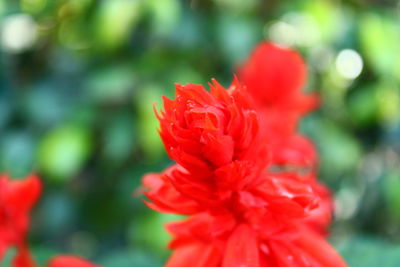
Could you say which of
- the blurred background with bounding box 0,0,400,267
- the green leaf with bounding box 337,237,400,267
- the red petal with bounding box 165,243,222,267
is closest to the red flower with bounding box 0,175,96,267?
the red petal with bounding box 165,243,222,267

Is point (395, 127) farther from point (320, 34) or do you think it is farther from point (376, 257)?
point (376, 257)

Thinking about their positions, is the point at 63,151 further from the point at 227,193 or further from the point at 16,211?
→ the point at 227,193

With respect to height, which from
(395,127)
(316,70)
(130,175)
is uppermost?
(316,70)

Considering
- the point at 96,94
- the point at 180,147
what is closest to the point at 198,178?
the point at 180,147

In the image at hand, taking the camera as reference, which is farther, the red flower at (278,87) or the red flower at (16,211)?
the red flower at (278,87)

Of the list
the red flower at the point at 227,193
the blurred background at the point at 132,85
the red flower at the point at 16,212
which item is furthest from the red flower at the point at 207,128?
the blurred background at the point at 132,85

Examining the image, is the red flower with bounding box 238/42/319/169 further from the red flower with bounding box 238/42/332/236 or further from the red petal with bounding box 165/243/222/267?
the red petal with bounding box 165/243/222/267

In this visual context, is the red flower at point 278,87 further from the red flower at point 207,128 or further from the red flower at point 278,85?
the red flower at point 207,128
